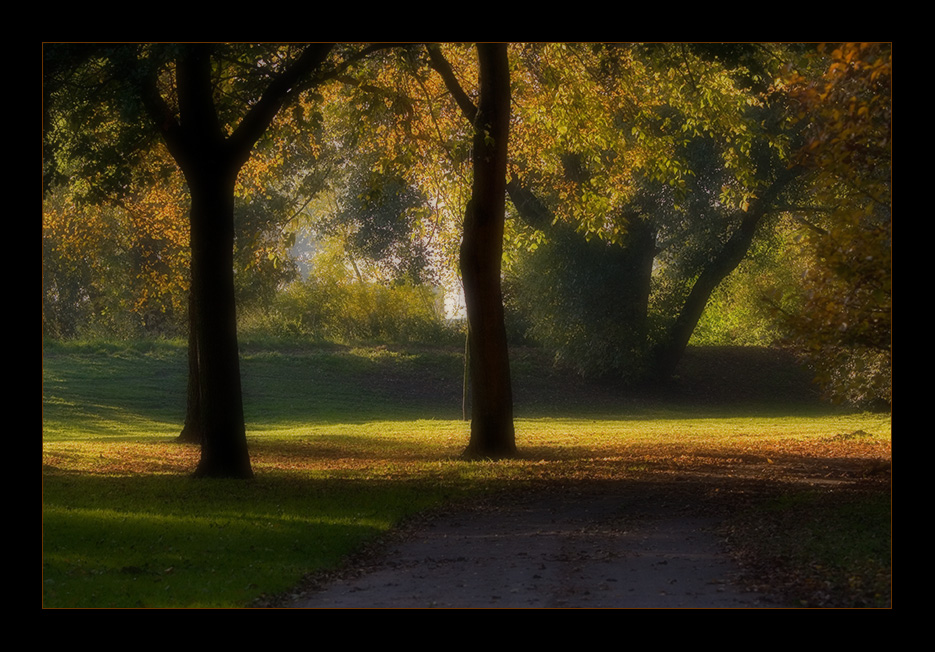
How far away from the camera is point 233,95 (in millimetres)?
15781

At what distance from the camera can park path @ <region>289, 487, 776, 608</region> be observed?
23.7 feet

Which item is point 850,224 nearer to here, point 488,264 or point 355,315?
point 488,264

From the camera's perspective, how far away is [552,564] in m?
8.51

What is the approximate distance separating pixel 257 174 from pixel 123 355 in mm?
18979

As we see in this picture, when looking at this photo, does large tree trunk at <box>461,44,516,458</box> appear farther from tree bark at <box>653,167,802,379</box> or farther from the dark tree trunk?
tree bark at <box>653,167,802,379</box>

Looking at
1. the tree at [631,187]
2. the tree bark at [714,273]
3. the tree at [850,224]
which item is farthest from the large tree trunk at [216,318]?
the tree bark at [714,273]

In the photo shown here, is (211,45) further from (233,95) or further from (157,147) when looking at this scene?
(157,147)

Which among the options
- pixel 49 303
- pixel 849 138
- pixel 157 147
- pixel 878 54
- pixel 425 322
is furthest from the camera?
pixel 425 322

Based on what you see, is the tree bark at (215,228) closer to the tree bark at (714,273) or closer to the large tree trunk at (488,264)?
the large tree trunk at (488,264)

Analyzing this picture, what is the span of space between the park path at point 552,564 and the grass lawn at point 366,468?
1.45 ft

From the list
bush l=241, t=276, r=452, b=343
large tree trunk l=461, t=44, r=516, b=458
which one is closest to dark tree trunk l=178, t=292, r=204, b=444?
large tree trunk l=461, t=44, r=516, b=458

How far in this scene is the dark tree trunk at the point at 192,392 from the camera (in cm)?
1838

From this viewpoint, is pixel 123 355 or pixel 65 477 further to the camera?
pixel 123 355

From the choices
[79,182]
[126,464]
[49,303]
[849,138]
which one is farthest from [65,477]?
[49,303]
